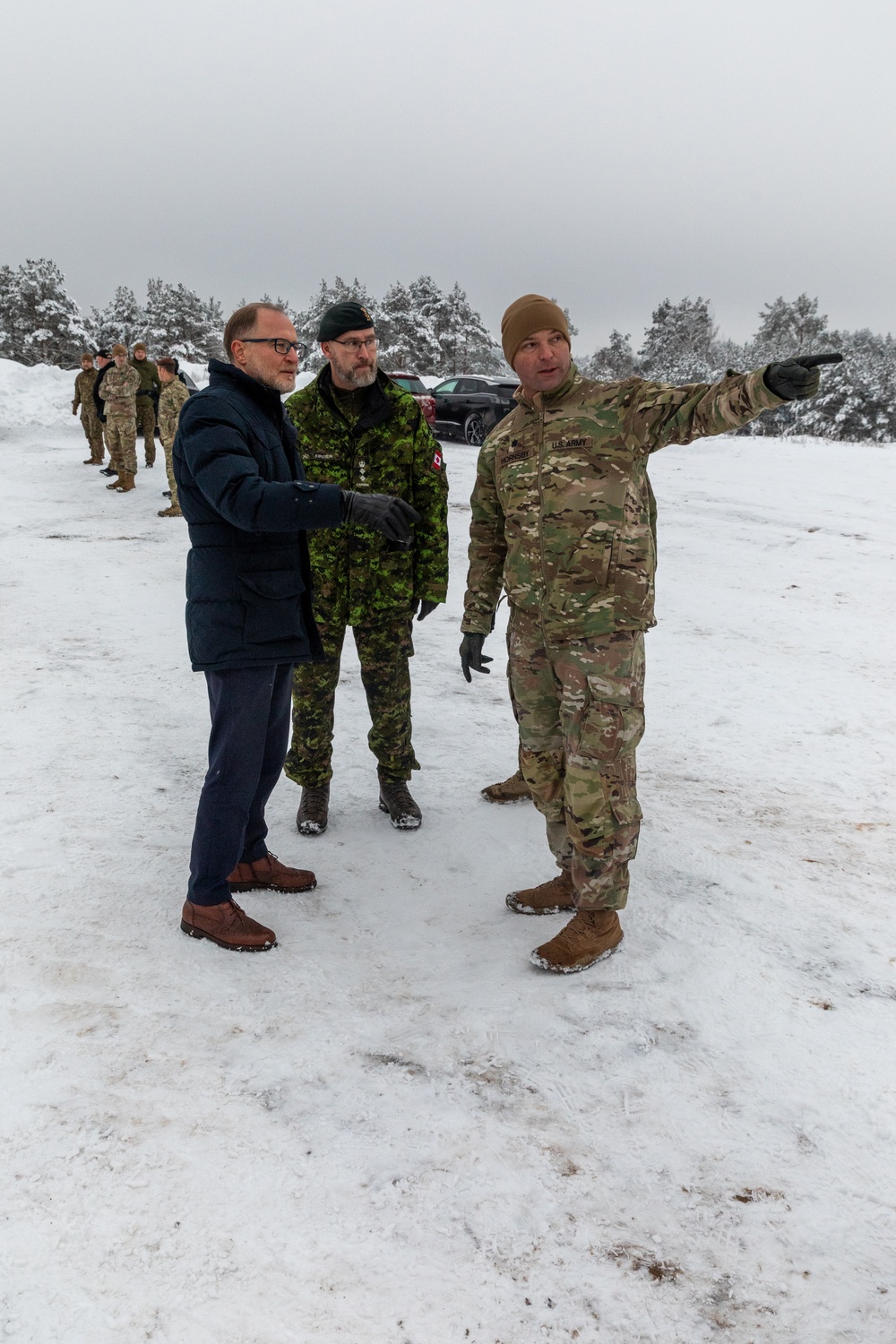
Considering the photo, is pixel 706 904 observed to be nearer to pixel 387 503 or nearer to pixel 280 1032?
pixel 280 1032

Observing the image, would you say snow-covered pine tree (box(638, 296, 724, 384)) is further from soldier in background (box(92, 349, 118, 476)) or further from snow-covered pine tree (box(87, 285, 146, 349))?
soldier in background (box(92, 349, 118, 476))

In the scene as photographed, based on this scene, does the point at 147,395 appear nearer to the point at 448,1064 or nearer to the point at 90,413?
the point at 90,413

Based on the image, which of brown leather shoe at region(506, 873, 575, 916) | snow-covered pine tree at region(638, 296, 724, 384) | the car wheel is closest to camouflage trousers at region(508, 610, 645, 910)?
brown leather shoe at region(506, 873, 575, 916)

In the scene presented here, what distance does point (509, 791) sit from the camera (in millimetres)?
3887

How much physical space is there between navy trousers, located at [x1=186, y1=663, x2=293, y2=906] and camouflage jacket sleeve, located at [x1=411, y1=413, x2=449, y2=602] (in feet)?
2.98

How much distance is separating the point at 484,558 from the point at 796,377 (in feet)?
4.19

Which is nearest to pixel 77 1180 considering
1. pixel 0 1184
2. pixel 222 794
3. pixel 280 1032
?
pixel 0 1184

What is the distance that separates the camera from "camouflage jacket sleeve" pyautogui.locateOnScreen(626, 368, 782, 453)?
7.40 feet

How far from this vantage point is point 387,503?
2465mm

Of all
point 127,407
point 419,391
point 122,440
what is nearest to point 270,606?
point 127,407

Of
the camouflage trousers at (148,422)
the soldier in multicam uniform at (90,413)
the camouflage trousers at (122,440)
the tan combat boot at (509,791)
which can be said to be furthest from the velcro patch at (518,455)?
the soldier in multicam uniform at (90,413)

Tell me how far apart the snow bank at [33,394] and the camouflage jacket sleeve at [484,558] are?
60.7 ft

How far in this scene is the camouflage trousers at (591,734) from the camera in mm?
2578

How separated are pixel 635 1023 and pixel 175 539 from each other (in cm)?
828
